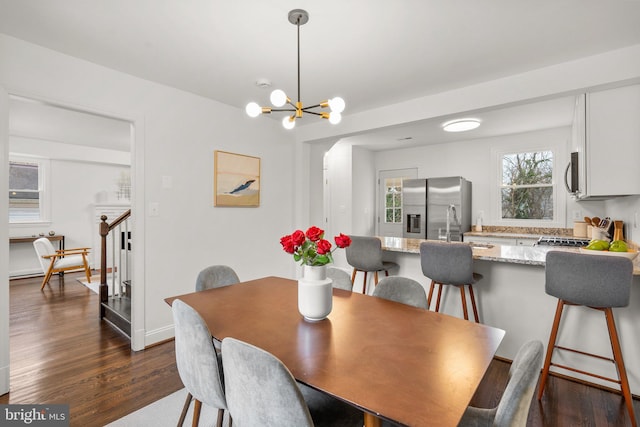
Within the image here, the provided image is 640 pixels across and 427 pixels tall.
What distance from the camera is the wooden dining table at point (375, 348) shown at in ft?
2.93

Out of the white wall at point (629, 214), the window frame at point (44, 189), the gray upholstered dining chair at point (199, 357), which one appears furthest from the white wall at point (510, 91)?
the window frame at point (44, 189)

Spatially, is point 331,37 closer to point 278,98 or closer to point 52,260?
point 278,98

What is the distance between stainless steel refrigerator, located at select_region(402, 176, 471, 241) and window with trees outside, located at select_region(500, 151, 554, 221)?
0.55 m

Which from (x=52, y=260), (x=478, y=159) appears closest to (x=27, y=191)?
(x=52, y=260)

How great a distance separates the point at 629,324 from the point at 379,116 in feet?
8.73

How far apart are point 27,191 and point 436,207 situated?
22.9ft

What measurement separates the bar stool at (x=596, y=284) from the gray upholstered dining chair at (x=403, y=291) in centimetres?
91

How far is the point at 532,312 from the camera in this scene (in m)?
2.44

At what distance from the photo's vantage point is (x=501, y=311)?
2561 mm

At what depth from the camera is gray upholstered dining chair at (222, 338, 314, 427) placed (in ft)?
2.94

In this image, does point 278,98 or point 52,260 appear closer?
point 278,98

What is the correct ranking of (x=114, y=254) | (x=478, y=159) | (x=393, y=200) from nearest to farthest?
(x=114, y=254), (x=478, y=159), (x=393, y=200)

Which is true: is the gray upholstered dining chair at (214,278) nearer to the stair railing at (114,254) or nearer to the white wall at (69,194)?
the stair railing at (114,254)

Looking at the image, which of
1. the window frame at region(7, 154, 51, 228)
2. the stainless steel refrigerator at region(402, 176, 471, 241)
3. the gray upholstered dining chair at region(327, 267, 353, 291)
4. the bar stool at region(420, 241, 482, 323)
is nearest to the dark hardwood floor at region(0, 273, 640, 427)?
the bar stool at region(420, 241, 482, 323)
